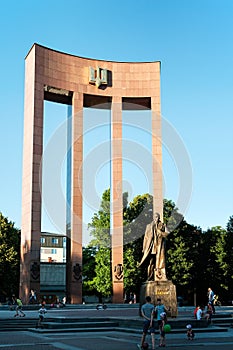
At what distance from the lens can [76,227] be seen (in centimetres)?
4041

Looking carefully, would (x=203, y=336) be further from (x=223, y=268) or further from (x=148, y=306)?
(x=223, y=268)

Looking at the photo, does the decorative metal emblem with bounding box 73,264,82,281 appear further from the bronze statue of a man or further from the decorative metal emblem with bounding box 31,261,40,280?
the bronze statue of a man

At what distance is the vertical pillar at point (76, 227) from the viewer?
39812 mm

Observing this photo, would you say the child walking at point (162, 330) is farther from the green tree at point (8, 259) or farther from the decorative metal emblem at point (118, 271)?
the green tree at point (8, 259)

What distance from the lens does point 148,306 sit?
1353cm

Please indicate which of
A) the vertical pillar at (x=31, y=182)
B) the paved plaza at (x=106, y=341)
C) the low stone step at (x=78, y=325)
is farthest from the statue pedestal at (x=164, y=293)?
the vertical pillar at (x=31, y=182)

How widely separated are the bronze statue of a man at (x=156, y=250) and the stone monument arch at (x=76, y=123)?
18895 mm

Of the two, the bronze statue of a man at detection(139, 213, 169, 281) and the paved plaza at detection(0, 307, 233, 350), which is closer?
the paved plaza at detection(0, 307, 233, 350)

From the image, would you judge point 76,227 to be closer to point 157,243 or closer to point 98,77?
point 98,77

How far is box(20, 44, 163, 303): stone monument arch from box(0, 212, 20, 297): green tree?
26.8 ft

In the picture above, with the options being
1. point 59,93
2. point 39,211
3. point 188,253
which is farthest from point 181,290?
point 59,93

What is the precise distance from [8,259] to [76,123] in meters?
15.1

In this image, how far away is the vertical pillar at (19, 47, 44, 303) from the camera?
38375 mm

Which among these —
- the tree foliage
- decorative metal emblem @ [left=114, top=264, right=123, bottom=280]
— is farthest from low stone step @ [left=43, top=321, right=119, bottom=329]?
the tree foliage
